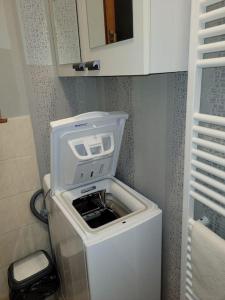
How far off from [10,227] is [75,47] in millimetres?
1301

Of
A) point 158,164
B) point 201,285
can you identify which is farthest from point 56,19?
point 201,285

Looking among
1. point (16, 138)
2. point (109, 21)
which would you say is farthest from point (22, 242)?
point (109, 21)

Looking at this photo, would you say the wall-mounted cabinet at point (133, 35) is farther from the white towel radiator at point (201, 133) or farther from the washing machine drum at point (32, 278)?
the washing machine drum at point (32, 278)

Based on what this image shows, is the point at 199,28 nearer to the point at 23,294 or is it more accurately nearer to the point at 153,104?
the point at 153,104

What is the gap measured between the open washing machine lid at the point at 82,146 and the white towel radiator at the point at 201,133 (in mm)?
473

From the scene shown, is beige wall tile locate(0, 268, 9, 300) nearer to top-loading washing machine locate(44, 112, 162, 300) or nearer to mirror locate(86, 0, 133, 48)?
→ top-loading washing machine locate(44, 112, 162, 300)

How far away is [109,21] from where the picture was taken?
0.96 meters

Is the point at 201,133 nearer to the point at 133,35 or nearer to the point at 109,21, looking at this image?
the point at 133,35

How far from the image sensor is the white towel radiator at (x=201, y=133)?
2.42 ft

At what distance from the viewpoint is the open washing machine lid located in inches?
45.0


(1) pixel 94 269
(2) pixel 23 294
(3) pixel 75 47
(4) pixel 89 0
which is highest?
(4) pixel 89 0

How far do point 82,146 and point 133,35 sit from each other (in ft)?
2.02

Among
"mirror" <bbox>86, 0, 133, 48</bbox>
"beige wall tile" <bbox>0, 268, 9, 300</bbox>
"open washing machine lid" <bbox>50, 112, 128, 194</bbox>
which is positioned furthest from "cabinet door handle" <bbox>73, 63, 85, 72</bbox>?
"beige wall tile" <bbox>0, 268, 9, 300</bbox>

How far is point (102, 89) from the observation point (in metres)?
1.63
